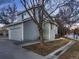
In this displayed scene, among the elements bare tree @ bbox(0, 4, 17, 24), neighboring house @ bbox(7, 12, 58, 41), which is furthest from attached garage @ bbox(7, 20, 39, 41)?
bare tree @ bbox(0, 4, 17, 24)

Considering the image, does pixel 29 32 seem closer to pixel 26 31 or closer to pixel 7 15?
pixel 26 31

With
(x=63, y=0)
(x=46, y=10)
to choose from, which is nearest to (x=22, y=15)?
(x=46, y=10)

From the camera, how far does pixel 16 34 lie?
31375mm

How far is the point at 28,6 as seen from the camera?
23016 mm

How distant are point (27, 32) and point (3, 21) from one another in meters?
30.6

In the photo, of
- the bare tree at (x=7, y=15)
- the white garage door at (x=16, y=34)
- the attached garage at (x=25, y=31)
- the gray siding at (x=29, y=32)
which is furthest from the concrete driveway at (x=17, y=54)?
the bare tree at (x=7, y=15)

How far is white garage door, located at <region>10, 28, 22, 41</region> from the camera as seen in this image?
29.8 metres

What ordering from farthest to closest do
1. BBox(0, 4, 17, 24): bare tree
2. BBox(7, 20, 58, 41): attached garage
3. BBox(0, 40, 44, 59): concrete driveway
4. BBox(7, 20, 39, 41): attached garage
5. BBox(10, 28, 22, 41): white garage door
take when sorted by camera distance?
BBox(0, 4, 17, 24): bare tree < BBox(10, 28, 22, 41): white garage door < BBox(7, 20, 58, 41): attached garage < BBox(7, 20, 39, 41): attached garage < BBox(0, 40, 44, 59): concrete driveway

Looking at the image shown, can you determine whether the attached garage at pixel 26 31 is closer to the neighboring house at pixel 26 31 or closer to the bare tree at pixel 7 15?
the neighboring house at pixel 26 31

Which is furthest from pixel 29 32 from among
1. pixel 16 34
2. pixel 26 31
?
pixel 16 34

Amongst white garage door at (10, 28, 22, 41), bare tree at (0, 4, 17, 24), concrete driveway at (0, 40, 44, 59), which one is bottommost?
concrete driveway at (0, 40, 44, 59)

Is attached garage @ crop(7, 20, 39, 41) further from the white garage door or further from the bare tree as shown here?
the bare tree

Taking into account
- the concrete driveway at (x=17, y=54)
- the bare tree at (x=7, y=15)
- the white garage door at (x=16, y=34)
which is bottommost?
the concrete driveway at (x=17, y=54)

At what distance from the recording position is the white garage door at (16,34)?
2982cm
